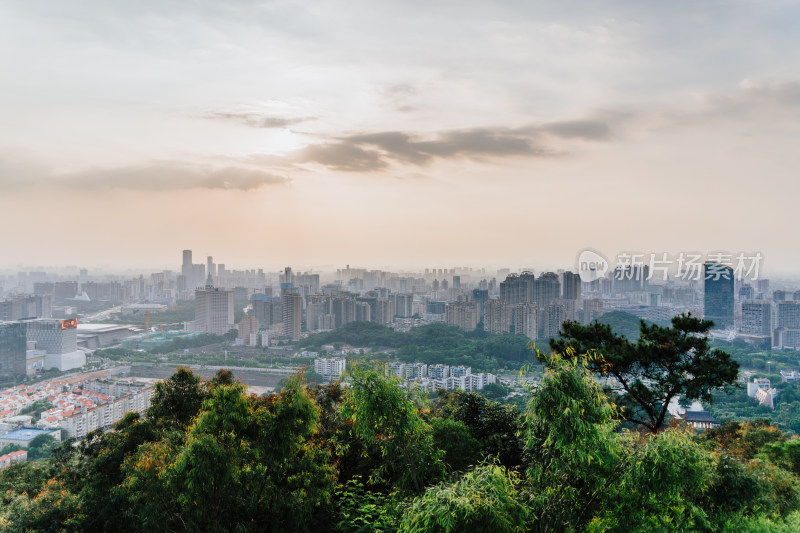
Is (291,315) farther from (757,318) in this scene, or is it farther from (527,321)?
(757,318)

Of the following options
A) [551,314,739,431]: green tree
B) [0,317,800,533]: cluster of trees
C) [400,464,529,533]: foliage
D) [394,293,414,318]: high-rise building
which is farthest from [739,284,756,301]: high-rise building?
[400,464,529,533]: foliage

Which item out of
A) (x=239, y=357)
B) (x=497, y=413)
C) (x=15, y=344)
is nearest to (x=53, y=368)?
(x=15, y=344)

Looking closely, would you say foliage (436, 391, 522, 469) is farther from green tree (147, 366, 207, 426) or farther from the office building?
the office building

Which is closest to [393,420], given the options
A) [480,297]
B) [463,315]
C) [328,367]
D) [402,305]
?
[328,367]

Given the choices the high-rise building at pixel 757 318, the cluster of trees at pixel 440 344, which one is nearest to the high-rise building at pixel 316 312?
the cluster of trees at pixel 440 344

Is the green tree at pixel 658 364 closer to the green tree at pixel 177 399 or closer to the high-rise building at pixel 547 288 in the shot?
the green tree at pixel 177 399
